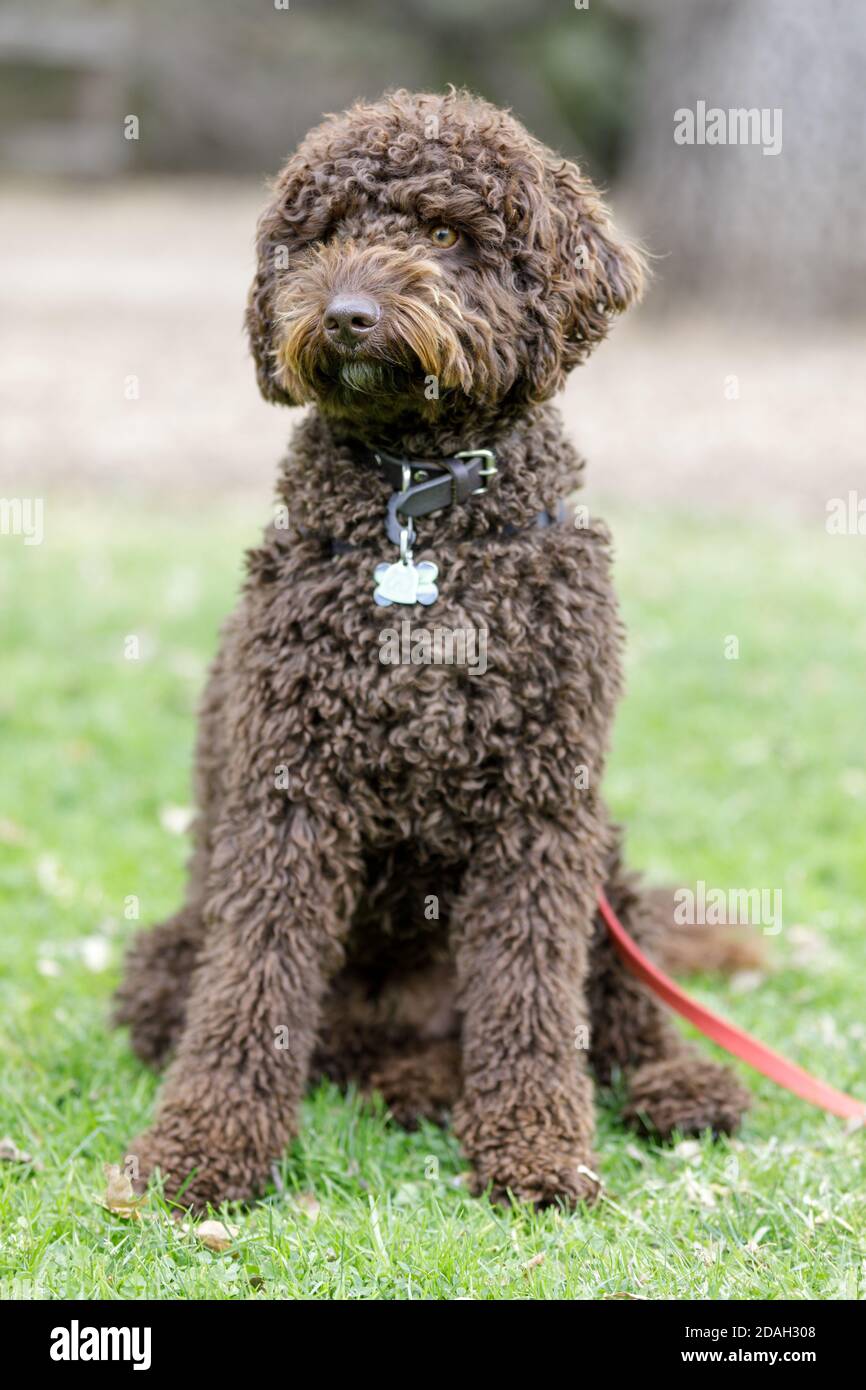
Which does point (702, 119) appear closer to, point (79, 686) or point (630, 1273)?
point (79, 686)

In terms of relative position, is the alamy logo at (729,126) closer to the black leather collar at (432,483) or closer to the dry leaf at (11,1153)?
the black leather collar at (432,483)

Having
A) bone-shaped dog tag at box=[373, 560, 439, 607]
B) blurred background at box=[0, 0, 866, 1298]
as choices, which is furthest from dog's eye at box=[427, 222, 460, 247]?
bone-shaped dog tag at box=[373, 560, 439, 607]

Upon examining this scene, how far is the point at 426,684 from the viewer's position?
10.9 ft

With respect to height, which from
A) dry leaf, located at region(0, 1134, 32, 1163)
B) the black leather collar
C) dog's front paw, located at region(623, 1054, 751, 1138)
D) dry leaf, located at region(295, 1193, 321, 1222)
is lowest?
dry leaf, located at region(295, 1193, 321, 1222)

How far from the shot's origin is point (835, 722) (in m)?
6.46

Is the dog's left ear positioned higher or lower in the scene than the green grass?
higher

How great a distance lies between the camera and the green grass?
10.1ft

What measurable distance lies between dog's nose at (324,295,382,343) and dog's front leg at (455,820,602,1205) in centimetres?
113

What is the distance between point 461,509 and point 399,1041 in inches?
56.7

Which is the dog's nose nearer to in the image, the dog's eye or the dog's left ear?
the dog's eye
